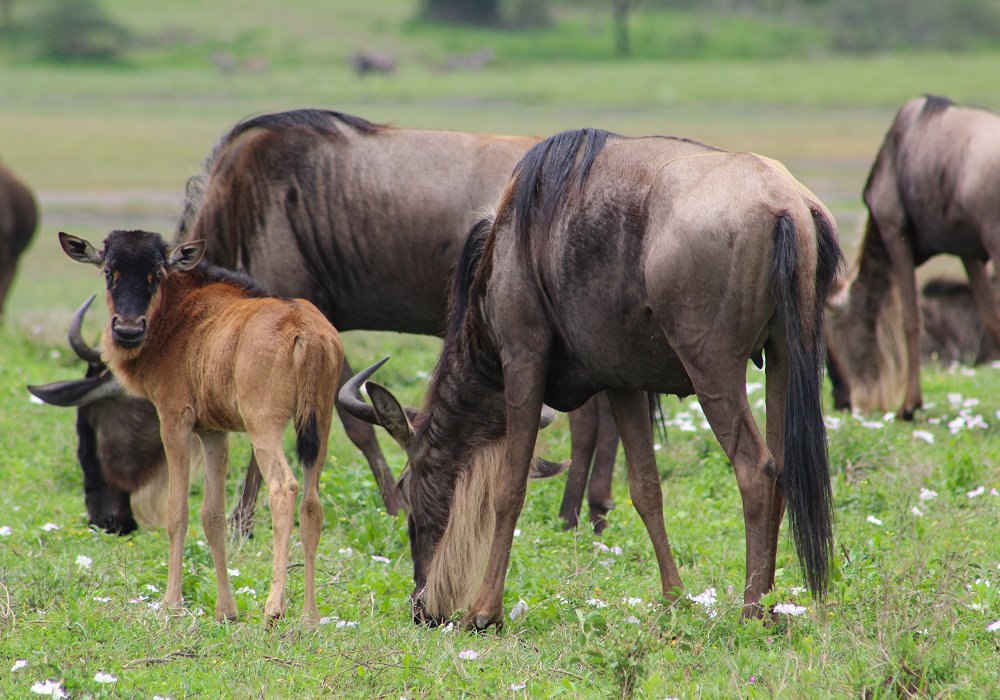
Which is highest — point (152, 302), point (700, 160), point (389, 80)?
point (700, 160)

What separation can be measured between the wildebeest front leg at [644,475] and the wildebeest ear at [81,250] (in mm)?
2303

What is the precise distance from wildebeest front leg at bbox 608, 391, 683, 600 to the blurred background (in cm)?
1126

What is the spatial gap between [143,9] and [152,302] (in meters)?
56.1

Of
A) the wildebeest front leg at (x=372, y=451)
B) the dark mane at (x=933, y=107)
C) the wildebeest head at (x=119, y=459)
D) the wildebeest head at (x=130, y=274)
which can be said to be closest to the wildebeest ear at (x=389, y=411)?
the wildebeest head at (x=130, y=274)

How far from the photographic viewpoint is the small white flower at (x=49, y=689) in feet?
13.0

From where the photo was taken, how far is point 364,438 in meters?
7.08

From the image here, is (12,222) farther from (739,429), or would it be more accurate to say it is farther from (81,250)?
(739,429)

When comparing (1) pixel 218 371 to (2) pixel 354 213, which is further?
(2) pixel 354 213

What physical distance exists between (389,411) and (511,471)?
2.05 ft

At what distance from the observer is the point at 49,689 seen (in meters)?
3.98

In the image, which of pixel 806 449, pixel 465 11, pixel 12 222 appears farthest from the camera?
pixel 465 11

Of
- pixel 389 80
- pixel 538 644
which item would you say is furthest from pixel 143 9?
pixel 538 644

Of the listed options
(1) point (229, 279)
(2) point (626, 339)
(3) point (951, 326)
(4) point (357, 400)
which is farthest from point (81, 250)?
(3) point (951, 326)

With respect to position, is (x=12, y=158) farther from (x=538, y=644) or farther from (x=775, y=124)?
(x=538, y=644)
